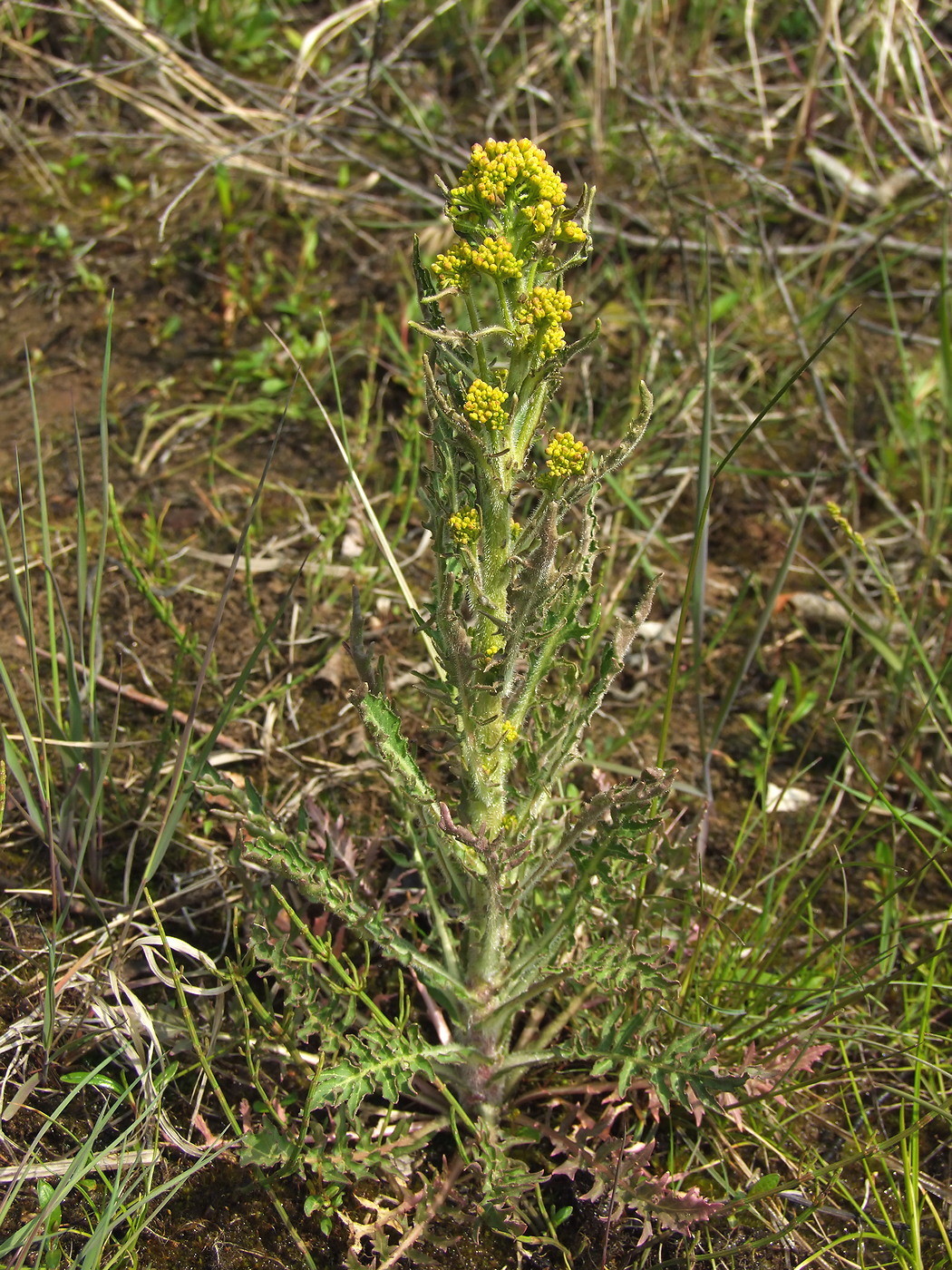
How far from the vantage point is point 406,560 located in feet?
10.1

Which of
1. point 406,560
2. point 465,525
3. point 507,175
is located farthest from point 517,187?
point 406,560

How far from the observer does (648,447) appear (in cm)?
344

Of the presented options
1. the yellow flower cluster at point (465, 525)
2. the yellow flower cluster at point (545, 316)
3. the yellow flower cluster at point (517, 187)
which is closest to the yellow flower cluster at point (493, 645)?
the yellow flower cluster at point (465, 525)

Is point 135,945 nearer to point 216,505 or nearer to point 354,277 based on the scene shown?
point 216,505

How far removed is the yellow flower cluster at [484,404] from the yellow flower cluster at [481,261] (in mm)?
170

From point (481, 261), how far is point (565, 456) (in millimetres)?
327

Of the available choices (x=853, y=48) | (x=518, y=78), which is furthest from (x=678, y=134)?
(x=853, y=48)

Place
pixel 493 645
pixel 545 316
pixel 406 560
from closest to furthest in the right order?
pixel 545 316
pixel 493 645
pixel 406 560

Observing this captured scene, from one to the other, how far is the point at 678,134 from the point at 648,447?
4.97 ft

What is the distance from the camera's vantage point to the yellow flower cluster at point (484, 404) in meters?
1.62

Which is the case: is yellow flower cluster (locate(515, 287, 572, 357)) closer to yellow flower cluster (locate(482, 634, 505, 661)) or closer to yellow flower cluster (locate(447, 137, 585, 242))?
yellow flower cluster (locate(447, 137, 585, 242))

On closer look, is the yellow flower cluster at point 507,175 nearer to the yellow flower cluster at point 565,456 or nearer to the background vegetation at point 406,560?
the yellow flower cluster at point 565,456

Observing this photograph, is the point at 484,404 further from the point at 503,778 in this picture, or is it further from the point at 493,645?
the point at 503,778

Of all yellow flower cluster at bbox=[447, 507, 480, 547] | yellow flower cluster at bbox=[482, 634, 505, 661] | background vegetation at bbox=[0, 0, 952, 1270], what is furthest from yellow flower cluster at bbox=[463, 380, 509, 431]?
background vegetation at bbox=[0, 0, 952, 1270]
